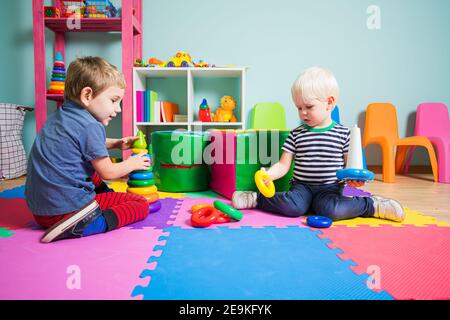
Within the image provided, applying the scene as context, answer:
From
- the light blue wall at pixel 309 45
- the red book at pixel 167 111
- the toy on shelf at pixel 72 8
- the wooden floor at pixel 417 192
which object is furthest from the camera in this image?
the light blue wall at pixel 309 45

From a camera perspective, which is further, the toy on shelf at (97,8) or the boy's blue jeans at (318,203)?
the toy on shelf at (97,8)

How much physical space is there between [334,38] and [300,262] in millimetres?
2326

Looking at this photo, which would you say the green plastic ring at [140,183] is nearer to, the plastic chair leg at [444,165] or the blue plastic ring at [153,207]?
the blue plastic ring at [153,207]

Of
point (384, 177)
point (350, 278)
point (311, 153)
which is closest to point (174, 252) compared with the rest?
point (350, 278)

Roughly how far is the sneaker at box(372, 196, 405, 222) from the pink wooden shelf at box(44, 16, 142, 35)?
1.98 metres

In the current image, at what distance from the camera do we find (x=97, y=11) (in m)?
2.35

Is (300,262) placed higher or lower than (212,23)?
lower

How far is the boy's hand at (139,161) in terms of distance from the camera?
1226 mm

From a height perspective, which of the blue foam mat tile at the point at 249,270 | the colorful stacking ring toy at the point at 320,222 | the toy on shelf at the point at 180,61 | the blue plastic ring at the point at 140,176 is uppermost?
the toy on shelf at the point at 180,61

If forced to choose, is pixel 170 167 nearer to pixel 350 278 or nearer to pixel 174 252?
pixel 174 252

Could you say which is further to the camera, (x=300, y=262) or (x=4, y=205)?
(x=4, y=205)

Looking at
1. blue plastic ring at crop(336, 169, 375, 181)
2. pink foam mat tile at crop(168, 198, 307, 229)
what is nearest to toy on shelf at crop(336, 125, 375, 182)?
blue plastic ring at crop(336, 169, 375, 181)

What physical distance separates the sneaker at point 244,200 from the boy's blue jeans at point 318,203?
3 centimetres

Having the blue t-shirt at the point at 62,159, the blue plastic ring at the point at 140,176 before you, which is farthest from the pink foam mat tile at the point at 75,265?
the blue plastic ring at the point at 140,176
